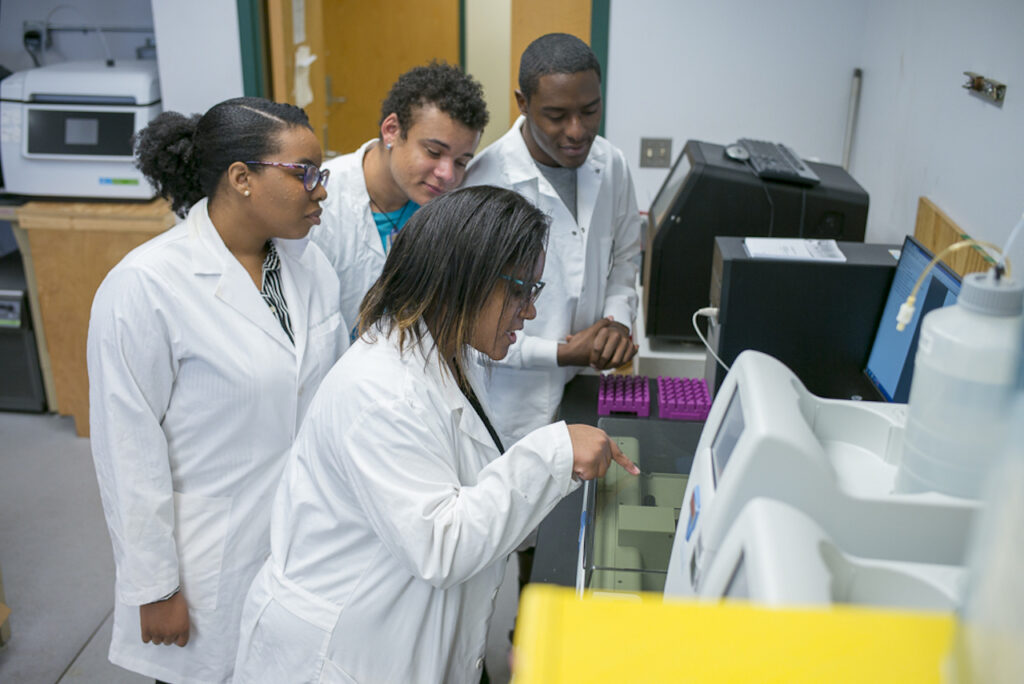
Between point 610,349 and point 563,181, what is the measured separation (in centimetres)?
43

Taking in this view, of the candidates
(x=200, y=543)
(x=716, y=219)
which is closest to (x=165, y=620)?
(x=200, y=543)

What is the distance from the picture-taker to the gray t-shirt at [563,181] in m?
2.02

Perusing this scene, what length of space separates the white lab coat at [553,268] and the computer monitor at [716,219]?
0.94ft

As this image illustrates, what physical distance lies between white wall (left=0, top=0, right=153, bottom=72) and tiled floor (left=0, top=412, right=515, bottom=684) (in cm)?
153

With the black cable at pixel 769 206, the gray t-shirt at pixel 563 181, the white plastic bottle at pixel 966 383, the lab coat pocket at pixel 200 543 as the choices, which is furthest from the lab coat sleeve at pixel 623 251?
the white plastic bottle at pixel 966 383

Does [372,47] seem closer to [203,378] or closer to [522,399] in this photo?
[522,399]

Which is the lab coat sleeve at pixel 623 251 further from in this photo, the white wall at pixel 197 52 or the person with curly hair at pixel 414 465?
the white wall at pixel 197 52

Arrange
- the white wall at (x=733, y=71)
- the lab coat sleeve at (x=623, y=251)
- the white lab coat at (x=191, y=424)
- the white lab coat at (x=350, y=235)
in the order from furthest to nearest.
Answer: the white wall at (x=733, y=71), the lab coat sleeve at (x=623, y=251), the white lab coat at (x=350, y=235), the white lab coat at (x=191, y=424)

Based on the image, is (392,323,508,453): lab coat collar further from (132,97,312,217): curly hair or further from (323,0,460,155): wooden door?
(323,0,460,155): wooden door

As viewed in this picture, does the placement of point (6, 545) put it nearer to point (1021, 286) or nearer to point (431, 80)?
point (431, 80)

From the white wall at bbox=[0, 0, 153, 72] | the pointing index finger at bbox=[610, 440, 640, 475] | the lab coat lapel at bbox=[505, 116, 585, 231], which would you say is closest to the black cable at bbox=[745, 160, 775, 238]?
the lab coat lapel at bbox=[505, 116, 585, 231]

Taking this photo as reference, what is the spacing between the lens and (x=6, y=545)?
274 cm

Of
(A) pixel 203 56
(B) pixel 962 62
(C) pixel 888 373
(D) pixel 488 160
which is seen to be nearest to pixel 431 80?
(D) pixel 488 160

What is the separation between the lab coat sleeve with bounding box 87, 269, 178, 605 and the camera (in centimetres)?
137
